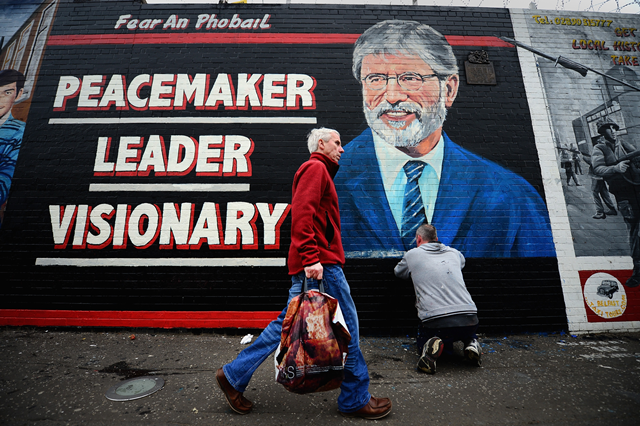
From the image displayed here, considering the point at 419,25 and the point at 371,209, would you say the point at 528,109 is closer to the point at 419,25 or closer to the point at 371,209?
the point at 419,25

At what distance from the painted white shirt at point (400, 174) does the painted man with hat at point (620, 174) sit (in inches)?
93.1

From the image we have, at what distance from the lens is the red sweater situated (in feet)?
6.56

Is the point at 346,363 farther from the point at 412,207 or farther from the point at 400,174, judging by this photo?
the point at 400,174

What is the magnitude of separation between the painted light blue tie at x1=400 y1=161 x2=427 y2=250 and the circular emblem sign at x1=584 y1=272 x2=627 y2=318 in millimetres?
2394

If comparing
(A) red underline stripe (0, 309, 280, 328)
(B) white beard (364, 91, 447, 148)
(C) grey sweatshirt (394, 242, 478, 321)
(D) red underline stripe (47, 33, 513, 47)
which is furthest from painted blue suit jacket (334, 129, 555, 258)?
(D) red underline stripe (47, 33, 513, 47)

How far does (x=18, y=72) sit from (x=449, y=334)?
712cm

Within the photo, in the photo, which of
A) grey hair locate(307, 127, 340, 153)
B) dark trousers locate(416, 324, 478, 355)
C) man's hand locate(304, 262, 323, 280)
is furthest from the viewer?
dark trousers locate(416, 324, 478, 355)

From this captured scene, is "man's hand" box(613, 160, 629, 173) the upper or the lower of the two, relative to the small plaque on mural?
lower

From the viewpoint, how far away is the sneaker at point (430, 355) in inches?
112

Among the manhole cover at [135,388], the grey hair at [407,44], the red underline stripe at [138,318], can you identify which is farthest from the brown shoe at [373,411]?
the grey hair at [407,44]

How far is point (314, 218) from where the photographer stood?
7.06ft

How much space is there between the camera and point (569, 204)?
166 inches

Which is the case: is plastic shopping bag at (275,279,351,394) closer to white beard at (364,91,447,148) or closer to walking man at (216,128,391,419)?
walking man at (216,128,391,419)

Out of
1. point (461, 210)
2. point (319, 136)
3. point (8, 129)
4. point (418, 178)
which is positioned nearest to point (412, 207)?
point (418, 178)
